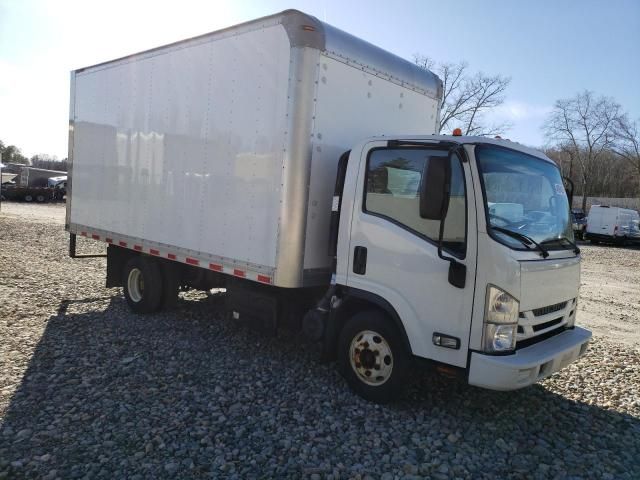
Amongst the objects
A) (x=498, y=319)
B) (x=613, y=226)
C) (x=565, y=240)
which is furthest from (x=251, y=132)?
(x=613, y=226)

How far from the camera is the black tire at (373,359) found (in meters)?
4.21

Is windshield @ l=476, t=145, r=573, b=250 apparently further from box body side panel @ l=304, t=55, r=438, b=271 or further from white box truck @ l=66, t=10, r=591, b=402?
box body side panel @ l=304, t=55, r=438, b=271

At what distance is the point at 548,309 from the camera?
4.09 meters

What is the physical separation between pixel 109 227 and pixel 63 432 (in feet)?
13.5

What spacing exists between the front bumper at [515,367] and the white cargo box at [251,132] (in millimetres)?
1868

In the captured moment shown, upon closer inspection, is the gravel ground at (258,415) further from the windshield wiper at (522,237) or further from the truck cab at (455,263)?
the windshield wiper at (522,237)

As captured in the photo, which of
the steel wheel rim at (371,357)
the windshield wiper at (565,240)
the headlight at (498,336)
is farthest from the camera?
the steel wheel rim at (371,357)

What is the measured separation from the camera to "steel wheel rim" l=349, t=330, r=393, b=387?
14.2 feet

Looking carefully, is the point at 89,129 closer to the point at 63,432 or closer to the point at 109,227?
the point at 109,227

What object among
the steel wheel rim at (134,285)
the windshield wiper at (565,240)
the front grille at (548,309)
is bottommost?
the steel wheel rim at (134,285)

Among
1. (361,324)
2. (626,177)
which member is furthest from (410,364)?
(626,177)

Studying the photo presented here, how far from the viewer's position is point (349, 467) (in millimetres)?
3455

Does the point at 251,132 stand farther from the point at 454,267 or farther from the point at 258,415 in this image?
the point at 258,415

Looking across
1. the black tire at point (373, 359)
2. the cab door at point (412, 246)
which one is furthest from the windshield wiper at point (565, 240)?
the black tire at point (373, 359)
